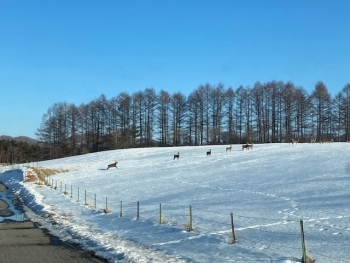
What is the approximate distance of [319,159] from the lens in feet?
114

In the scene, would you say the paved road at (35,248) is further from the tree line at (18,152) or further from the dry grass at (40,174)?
the tree line at (18,152)

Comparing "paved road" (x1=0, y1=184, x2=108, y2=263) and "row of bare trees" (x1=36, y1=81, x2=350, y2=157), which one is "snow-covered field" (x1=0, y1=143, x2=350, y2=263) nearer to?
"paved road" (x1=0, y1=184, x2=108, y2=263)

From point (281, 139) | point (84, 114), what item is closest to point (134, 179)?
point (281, 139)

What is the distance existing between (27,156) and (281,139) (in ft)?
206

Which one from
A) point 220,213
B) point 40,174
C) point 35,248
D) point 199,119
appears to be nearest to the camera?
point 35,248

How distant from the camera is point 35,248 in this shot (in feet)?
39.9

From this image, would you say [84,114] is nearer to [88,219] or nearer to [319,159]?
[319,159]

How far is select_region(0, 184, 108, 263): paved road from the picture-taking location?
34.8ft

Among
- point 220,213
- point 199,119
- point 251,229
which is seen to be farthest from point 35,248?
point 199,119

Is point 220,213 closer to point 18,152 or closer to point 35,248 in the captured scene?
point 35,248

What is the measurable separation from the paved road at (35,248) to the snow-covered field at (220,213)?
574mm

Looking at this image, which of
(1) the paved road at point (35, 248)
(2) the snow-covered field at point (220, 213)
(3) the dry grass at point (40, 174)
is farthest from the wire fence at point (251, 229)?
(3) the dry grass at point (40, 174)

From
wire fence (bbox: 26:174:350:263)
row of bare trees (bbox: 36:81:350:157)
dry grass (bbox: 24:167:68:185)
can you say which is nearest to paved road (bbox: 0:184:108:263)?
wire fence (bbox: 26:174:350:263)

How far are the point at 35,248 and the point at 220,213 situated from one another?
7.98 m
